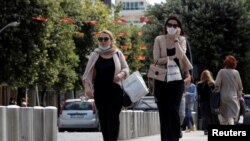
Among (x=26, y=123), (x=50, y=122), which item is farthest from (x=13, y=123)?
(x=50, y=122)

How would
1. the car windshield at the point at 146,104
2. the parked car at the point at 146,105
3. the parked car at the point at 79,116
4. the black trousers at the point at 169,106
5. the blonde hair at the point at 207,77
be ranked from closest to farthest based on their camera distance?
the black trousers at the point at 169,106
the blonde hair at the point at 207,77
the parked car at the point at 146,105
the car windshield at the point at 146,104
the parked car at the point at 79,116

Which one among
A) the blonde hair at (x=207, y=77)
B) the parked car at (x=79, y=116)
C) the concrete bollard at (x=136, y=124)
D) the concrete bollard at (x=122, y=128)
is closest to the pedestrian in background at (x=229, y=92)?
the blonde hair at (x=207, y=77)

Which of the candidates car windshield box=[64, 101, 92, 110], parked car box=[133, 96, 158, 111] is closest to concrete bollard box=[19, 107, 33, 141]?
parked car box=[133, 96, 158, 111]

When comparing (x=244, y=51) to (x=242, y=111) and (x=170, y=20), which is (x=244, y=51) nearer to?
(x=242, y=111)

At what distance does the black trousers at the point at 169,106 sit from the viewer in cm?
974

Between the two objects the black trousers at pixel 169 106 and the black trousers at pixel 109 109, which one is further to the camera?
the black trousers at pixel 109 109

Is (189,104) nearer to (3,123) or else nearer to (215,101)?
(215,101)

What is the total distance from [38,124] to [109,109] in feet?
10.4

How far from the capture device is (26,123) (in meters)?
12.7

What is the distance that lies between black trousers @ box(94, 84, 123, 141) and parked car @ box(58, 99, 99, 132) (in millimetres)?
23006

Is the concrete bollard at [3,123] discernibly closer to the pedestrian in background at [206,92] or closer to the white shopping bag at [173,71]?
the white shopping bag at [173,71]

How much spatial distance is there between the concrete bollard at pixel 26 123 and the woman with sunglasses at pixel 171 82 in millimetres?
3268

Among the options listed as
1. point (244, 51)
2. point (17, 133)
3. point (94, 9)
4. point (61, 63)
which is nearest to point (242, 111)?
point (17, 133)

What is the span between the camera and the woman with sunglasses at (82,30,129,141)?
403 inches
